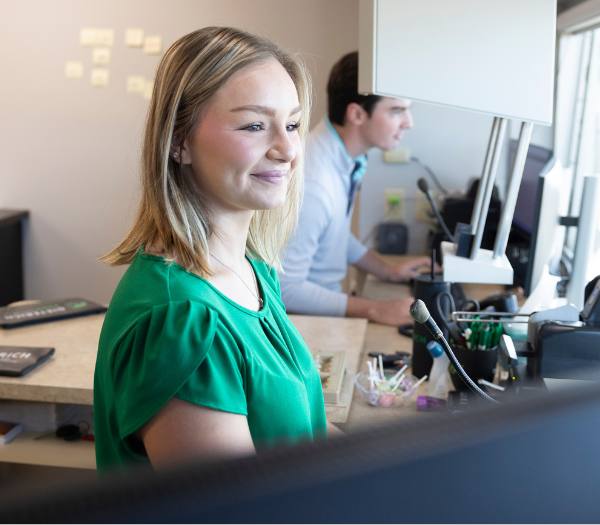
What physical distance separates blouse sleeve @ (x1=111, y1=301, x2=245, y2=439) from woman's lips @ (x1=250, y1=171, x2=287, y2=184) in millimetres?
232

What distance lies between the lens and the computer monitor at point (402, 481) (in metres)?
0.22

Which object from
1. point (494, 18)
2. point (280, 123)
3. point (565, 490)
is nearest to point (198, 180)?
point (280, 123)

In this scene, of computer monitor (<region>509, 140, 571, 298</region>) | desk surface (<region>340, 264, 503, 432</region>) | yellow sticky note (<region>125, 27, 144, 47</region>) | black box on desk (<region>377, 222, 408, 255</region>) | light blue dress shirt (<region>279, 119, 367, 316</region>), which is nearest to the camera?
desk surface (<region>340, 264, 503, 432</region>)

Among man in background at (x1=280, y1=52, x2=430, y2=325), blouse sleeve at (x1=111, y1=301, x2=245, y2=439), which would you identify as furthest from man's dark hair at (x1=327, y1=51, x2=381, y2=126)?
blouse sleeve at (x1=111, y1=301, x2=245, y2=439)

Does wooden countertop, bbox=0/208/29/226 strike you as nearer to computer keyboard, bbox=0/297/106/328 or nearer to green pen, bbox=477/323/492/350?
computer keyboard, bbox=0/297/106/328

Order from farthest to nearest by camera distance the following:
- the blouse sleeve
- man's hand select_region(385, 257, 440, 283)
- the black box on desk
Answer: the black box on desk → man's hand select_region(385, 257, 440, 283) → the blouse sleeve

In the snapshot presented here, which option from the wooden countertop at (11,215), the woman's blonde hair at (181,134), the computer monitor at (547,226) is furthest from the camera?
the wooden countertop at (11,215)

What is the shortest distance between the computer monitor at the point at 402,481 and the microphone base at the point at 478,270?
1.33 meters

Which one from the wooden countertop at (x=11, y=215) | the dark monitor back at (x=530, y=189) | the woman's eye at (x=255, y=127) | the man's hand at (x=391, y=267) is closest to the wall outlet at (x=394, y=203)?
the man's hand at (x=391, y=267)

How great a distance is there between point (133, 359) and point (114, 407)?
0.09 meters

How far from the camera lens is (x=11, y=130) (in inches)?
168

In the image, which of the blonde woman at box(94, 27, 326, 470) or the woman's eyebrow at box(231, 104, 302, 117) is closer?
the blonde woman at box(94, 27, 326, 470)

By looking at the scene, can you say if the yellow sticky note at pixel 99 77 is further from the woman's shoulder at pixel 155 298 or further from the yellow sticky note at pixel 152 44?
the woman's shoulder at pixel 155 298

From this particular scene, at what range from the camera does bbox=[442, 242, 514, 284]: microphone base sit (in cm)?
160
